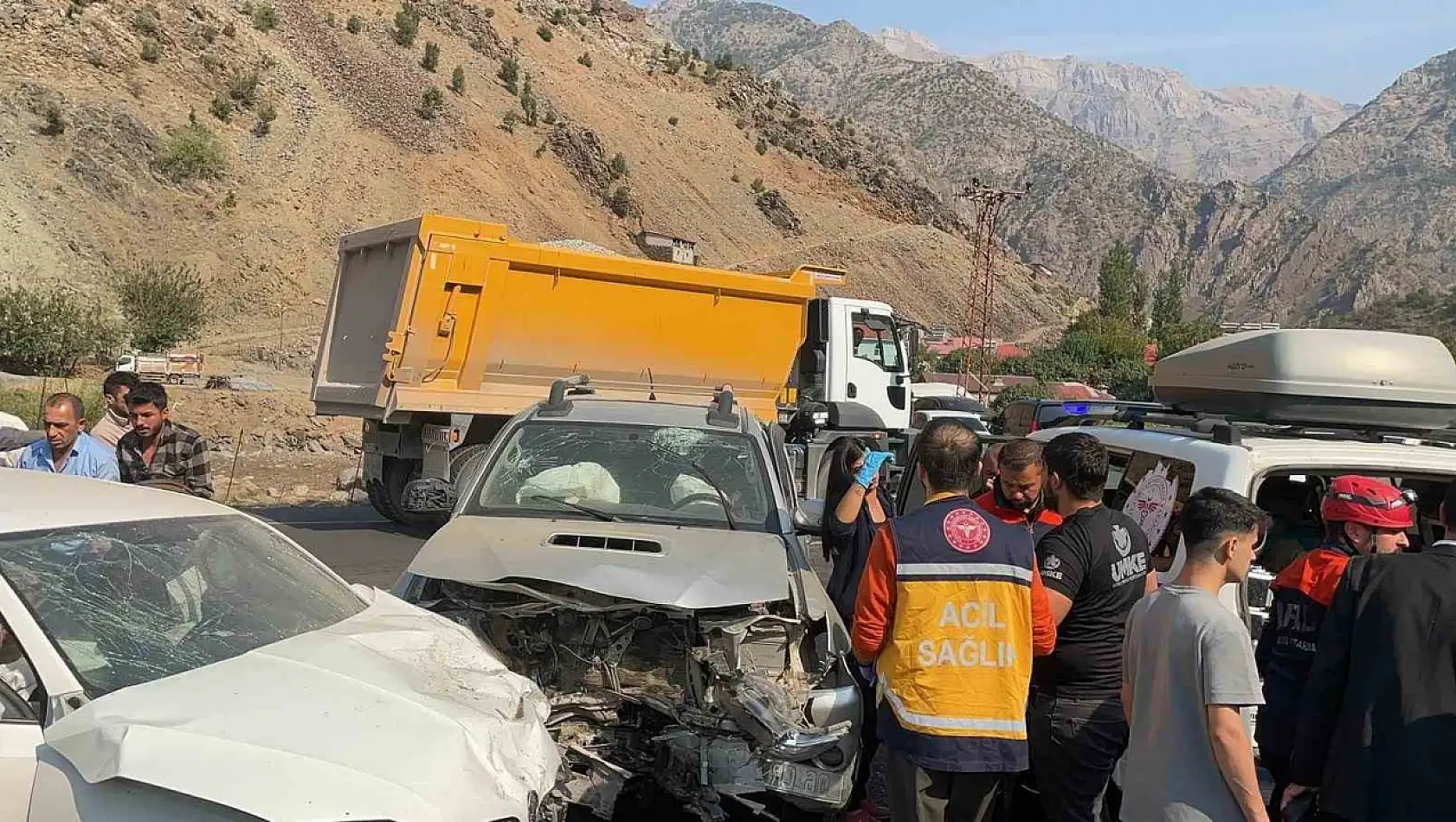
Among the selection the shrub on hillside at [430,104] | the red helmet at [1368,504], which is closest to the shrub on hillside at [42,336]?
the shrub on hillside at [430,104]

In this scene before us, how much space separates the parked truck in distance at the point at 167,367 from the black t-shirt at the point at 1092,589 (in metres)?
24.0

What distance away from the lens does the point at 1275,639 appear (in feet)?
12.0

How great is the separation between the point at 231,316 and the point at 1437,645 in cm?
3787

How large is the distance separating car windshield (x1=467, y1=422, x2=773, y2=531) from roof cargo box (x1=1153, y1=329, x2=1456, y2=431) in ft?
7.67

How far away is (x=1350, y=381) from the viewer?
4711 mm

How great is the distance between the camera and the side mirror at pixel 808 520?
5.49 metres

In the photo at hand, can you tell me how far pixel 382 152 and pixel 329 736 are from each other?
47.2 metres

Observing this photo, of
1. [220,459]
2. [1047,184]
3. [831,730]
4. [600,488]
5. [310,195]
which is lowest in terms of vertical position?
[220,459]

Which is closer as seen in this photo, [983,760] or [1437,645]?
[1437,645]

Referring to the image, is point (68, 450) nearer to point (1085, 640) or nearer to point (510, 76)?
point (1085, 640)

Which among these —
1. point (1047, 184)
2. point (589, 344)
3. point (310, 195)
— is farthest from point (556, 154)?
point (1047, 184)

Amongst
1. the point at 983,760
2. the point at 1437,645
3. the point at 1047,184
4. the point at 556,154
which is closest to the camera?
the point at 1437,645

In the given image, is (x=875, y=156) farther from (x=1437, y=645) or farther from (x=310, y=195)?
→ (x=1437, y=645)

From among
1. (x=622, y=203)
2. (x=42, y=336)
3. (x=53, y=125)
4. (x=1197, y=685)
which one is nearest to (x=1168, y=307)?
(x=622, y=203)
